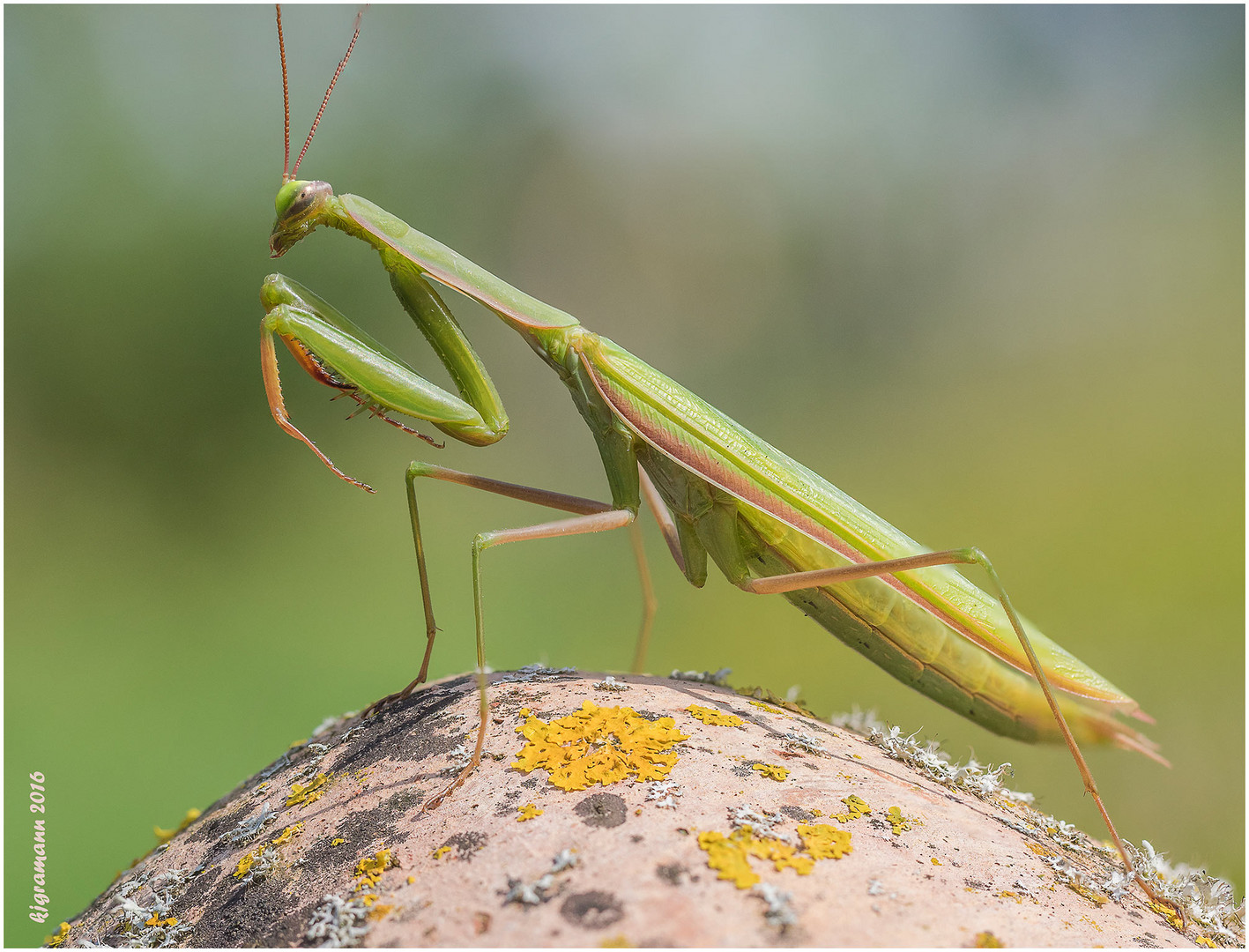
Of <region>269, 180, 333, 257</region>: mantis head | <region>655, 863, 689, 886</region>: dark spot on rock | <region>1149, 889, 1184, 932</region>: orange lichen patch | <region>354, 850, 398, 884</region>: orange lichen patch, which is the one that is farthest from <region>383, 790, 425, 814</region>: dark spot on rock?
<region>269, 180, 333, 257</region>: mantis head

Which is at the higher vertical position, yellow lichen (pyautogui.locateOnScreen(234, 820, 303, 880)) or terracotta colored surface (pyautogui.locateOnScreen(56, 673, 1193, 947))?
terracotta colored surface (pyautogui.locateOnScreen(56, 673, 1193, 947))

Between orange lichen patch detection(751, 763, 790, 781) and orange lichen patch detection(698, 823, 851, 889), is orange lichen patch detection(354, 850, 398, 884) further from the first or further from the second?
orange lichen patch detection(751, 763, 790, 781)

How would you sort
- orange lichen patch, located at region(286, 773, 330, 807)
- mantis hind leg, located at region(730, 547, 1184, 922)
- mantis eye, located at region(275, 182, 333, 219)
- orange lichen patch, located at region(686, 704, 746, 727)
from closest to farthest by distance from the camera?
orange lichen patch, located at region(286, 773, 330, 807) → orange lichen patch, located at region(686, 704, 746, 727) → mantis hind leg, located at region(730, 547, 1184, 922) → mantis eye, located at region(275, 182, 333, 219)

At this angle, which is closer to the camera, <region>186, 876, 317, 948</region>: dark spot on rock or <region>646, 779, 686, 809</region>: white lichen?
<region>186, 876, 317, 948</region>: dark spot on rock

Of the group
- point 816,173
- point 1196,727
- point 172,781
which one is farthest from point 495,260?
point 1196,727

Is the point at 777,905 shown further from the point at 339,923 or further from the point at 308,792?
the point at 308,792

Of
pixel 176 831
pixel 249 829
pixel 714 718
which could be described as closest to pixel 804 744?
pixel 714 718

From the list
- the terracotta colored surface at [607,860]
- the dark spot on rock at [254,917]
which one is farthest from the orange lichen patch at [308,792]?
the dark spot on rock at [254,917]

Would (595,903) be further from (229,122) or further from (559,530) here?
(229,122)

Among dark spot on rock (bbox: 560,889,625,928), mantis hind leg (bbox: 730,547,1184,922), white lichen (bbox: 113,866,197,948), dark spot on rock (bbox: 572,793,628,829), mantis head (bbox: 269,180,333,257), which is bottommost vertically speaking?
white lichen (bbox: 113,866,197,948)
